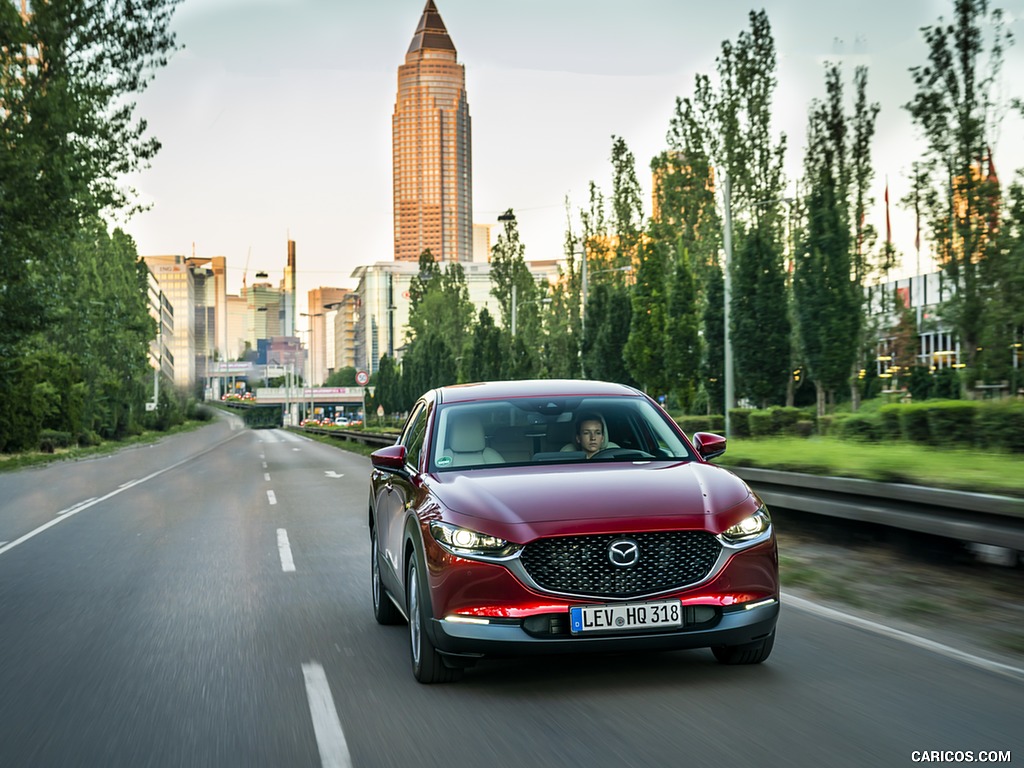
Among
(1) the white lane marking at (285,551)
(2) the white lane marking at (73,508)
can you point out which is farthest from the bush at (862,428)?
(2) the white lane marking at (73,508)

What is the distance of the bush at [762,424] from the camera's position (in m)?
26.6

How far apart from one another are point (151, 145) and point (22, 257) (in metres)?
4.23

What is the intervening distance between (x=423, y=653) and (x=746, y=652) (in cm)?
167

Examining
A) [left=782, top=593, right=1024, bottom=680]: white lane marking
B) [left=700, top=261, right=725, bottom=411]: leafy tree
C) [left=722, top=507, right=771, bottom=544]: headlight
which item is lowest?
[left=782, top=593, right=1024, bottom=680]: white lane marking

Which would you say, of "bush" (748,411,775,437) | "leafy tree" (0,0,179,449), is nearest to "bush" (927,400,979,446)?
"bush" (748,411,775,437)

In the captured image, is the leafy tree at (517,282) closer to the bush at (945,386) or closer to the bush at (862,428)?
the bush at (945,386)

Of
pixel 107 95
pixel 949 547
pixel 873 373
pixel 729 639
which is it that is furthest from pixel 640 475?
pixel 873 373

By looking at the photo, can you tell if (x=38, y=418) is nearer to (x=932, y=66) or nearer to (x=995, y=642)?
(x=932, y=66)

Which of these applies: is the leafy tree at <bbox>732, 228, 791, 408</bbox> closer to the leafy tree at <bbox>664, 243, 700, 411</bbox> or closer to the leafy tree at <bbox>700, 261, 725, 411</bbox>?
the leafy tree at <bbox>700, 261, 725, 411</bbox>

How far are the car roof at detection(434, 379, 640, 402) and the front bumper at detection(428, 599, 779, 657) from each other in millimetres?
1956

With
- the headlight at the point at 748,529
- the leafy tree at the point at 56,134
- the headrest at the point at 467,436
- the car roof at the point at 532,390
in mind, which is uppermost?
the leafy tree at the point at 56,134

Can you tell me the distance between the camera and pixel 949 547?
871 centimetres

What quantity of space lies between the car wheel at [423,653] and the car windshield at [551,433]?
952mm

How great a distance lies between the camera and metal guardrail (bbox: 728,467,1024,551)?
7379mm
